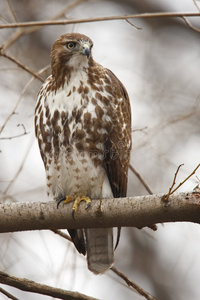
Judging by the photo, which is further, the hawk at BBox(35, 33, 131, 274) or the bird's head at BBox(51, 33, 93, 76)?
the bird's head at BBox(51, 33, 93, 76)

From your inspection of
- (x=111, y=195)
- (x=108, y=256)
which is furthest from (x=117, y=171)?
(x=108, y=256)

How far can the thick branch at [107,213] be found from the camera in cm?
281

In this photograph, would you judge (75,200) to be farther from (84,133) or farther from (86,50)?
(86,50)

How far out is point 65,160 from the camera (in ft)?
13.0

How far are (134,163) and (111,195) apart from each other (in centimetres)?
193

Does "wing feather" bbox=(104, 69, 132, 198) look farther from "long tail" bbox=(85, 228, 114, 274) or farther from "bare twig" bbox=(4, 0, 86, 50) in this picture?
"bare twig" bbox=(4, 0, 86, 50)

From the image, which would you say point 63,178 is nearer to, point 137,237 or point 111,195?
point 111,195

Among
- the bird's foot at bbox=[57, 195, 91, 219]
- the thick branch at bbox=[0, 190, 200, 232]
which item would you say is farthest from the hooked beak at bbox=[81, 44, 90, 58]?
the thick branch at bbox=[0, 190, 200, 232]

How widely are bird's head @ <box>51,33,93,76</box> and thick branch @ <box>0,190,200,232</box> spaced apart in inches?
49.3

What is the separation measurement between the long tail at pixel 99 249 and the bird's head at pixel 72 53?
1.36m

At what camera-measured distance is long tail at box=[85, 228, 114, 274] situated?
428 centimetres

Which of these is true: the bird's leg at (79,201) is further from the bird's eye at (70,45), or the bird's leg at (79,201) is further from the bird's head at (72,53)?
the bird's eye at (70,45)

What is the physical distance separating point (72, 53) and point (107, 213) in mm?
1604

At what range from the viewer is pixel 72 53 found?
4.18 m
